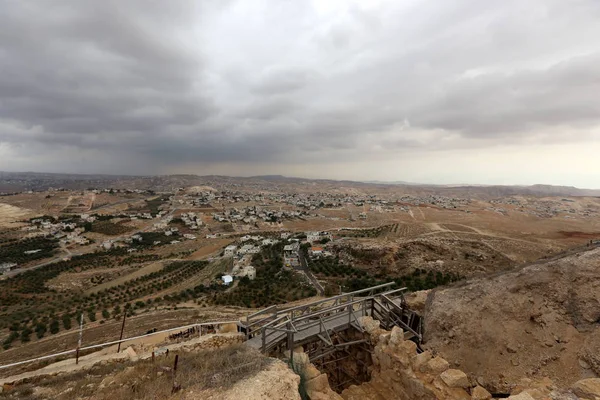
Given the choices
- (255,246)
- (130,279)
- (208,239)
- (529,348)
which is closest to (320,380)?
(529,348)

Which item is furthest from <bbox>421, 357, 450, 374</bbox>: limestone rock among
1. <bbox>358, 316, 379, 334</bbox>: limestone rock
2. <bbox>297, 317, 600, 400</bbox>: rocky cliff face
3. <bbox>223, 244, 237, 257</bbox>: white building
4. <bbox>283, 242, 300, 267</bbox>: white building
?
<bbox>223, 244, 237, 257</bbox>: white building

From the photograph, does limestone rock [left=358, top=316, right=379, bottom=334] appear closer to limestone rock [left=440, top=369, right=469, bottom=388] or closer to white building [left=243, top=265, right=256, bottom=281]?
limestone rock [left=440, top=369, right=469, bottom=388]

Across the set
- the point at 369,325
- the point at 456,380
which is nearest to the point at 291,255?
the point at 369,325

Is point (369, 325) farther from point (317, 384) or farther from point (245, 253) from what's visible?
point (245, 253)

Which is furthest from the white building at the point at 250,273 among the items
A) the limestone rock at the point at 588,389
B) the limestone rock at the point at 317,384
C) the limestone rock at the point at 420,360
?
the limestone rock at the point at 588,389

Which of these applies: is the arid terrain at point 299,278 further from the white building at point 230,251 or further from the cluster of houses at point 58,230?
the white building at point 230,251

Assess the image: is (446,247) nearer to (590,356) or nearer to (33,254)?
(590,356)

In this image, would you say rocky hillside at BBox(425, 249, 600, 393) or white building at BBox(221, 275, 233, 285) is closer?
rocky hillside at BBox(425, 249, 600, 393)
